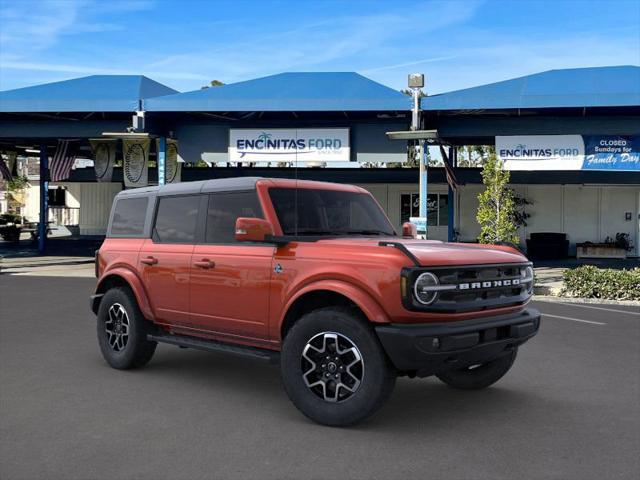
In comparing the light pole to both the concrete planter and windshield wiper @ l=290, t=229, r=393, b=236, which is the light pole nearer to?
windshield wiper @ l=290, t=229, r=393, b=236

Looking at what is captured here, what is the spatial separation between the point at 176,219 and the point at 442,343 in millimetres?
3317

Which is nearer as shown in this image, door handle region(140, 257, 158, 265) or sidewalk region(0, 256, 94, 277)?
door handle region(140, 257, 158, 265)

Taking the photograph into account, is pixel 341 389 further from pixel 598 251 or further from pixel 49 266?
pixel 598 251

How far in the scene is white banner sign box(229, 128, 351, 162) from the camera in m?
21.0

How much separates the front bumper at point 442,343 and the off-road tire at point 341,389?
14cm

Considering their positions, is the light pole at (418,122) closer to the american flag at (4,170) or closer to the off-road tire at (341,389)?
the off-road tire at (341,389)

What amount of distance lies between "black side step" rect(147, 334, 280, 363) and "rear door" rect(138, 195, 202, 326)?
169 mm

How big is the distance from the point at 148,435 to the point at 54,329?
18.0ft

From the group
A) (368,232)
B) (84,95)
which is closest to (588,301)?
(368,232)

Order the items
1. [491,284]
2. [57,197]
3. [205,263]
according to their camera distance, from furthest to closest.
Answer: [57,197] → [205,263] → [491,284]

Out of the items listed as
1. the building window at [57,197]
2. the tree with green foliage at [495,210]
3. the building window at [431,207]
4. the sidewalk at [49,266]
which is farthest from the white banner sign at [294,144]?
the building window at [57,197]

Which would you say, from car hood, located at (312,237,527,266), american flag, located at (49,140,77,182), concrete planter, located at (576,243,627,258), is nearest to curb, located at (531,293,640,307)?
car hood, located at (312,237,527,266)

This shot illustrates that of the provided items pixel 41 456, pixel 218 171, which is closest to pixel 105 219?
pixel 218 171

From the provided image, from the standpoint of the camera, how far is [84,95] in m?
22.0
